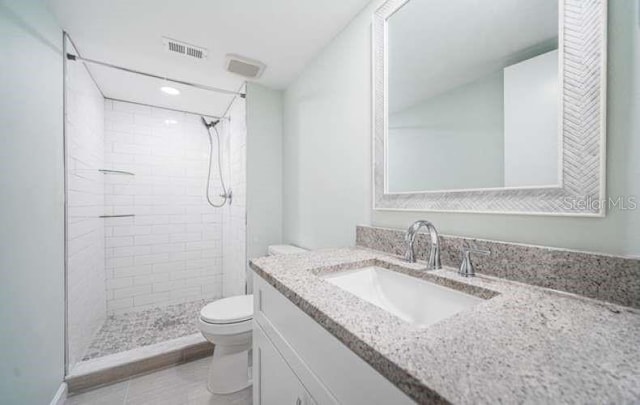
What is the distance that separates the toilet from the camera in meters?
1.46

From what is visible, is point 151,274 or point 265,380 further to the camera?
point 151,274

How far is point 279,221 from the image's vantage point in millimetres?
2254

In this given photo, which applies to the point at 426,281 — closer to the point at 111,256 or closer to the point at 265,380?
the point at 265,380

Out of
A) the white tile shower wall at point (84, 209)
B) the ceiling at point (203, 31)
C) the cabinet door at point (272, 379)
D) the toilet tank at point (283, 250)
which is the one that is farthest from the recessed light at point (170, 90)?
the cabinet door at point (272, 379)

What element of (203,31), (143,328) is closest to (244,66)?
(203,31)

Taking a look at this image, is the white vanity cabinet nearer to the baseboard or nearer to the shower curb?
the shower curb

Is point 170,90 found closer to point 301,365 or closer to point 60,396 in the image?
point 60,396

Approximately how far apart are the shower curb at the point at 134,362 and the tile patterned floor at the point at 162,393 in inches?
1.7

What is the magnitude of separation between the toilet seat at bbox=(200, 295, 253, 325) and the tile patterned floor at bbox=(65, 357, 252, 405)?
17.3 inches

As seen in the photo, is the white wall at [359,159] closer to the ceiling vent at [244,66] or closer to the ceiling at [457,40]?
the ceiling at [457,40]

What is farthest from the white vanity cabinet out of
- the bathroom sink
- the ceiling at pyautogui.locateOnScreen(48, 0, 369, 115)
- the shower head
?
the shower head

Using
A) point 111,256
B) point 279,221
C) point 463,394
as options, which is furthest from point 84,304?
point 463,394

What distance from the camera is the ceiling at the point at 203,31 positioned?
129 cm

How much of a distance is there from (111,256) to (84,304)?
0.73 meters
